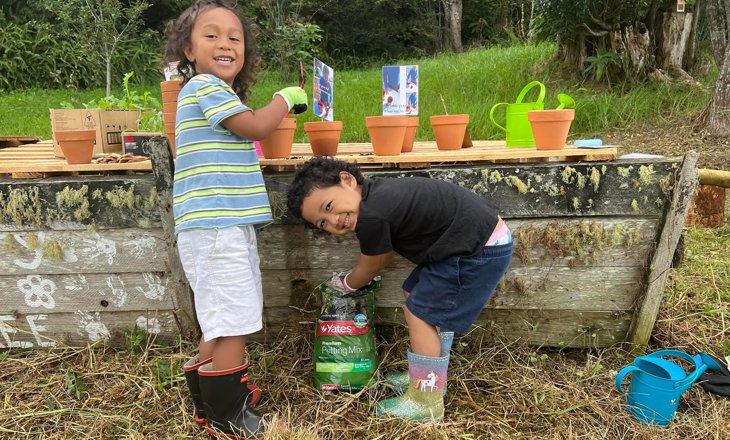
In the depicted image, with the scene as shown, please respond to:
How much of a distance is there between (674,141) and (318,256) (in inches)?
177

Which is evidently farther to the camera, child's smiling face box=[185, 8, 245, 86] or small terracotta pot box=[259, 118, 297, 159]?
small terracotta pot box=[259, 118, 297, 159]

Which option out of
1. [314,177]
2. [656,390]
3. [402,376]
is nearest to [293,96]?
[314,177]

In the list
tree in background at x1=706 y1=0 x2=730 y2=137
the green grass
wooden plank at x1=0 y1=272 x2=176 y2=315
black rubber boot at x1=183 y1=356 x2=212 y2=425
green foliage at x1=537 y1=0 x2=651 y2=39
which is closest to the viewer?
black rubber boot at x1=183 y1=356 x2=212 y2=425

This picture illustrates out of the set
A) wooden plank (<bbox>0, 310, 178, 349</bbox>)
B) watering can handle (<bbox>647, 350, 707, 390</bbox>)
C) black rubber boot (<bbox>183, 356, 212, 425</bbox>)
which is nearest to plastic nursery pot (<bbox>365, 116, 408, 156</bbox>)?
black rubber boot (<bbox>183, 356, 212, 425</bbox>)

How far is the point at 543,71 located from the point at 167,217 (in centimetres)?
618

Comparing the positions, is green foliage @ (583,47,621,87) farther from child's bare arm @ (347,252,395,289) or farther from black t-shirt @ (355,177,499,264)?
child's bare arm @ (347,252,395,289)

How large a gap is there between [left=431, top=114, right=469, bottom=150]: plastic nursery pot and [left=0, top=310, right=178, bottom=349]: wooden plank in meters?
1.38

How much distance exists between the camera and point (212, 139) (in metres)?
1.81

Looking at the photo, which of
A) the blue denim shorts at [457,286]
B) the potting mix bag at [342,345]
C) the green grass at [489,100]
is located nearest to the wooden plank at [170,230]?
the potting mix bag at [342,345]

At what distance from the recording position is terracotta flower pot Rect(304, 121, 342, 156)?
2176 mm

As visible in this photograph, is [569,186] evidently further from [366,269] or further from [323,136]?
[323,136]

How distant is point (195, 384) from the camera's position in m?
2.00

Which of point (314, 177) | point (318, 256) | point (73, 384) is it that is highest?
point (314, 177)

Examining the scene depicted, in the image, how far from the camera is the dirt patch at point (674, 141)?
4.91m
